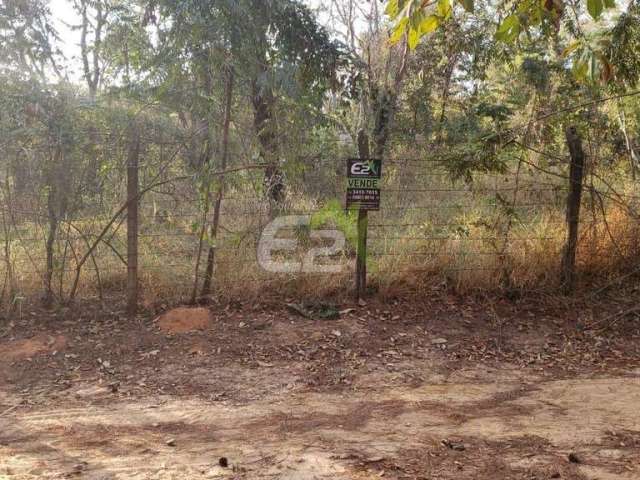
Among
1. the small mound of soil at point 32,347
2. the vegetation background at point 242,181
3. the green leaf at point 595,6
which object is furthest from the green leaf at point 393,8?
the small mound of soil at point 32,347

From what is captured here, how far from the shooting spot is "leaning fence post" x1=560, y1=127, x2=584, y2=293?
19.9ft

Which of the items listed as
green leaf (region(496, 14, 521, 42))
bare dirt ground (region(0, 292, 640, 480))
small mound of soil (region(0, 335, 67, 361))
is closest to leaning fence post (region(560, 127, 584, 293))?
bare dirt ground (region(0, 292, 640, 480))

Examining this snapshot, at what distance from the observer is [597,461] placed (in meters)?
3.11

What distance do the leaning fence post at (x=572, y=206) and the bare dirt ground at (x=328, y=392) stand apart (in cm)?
34

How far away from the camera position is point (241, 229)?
6.37m

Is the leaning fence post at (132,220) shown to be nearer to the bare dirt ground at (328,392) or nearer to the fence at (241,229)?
the fence at (241,229)

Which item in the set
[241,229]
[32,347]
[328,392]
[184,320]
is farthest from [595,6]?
[32,347]

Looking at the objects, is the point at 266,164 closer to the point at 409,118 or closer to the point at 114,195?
the point at 114,195

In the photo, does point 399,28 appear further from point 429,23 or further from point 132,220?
point 132,220

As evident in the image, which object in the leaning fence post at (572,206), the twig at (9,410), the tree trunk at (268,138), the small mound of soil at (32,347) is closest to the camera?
the twig at (9,410)

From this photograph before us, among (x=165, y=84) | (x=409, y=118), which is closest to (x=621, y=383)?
(x=165, y=84)

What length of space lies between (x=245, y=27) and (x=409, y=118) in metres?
9.27

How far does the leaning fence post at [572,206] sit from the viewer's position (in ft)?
19.9

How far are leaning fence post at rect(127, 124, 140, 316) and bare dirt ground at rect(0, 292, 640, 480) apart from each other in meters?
0.26
